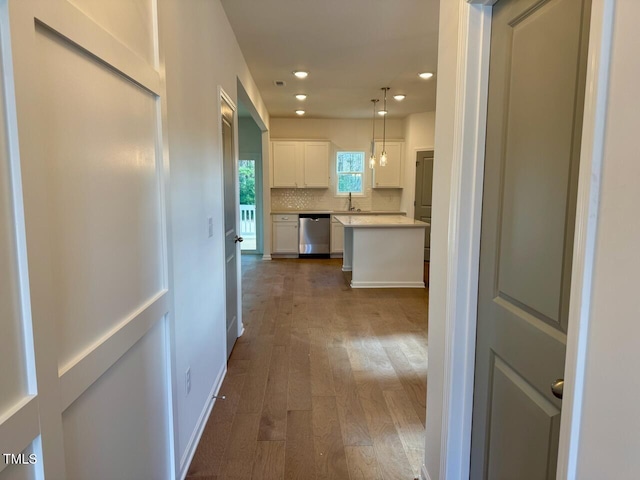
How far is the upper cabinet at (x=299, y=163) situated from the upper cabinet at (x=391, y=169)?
1027 millimetres

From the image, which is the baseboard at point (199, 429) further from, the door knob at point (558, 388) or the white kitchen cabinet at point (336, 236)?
the white kitchen cabinet at point (336, 236)

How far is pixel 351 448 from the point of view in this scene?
206 cm

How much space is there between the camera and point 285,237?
25.5 ft

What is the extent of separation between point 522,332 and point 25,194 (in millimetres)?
1275

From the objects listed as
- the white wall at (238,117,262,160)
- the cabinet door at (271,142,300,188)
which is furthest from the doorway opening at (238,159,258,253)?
the cabinet door at (271,142,300,188)

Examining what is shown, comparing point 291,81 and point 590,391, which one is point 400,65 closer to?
point 291,81

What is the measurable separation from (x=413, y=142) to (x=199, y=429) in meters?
6.59

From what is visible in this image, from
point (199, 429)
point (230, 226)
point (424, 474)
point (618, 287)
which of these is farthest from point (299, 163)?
point (618, 287)

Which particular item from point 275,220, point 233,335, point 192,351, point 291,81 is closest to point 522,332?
point 192,351

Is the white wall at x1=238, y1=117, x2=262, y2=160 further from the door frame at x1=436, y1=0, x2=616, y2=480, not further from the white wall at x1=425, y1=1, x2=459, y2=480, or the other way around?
the door frame at x1=436, y1=0, x2=616, y2=480

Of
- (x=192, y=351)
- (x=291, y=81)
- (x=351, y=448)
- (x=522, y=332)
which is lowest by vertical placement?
(x=351, y=448)

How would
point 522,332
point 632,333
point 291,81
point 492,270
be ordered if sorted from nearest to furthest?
point 632,333
point 522,332
point 492,270
point 291,81

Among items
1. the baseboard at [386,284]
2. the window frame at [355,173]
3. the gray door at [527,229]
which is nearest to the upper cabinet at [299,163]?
the window frame at [355,173]

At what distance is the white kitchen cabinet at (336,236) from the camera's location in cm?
779
